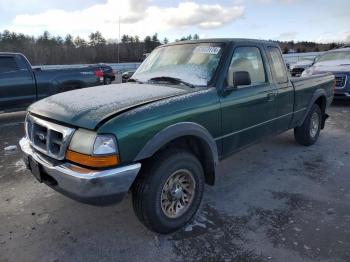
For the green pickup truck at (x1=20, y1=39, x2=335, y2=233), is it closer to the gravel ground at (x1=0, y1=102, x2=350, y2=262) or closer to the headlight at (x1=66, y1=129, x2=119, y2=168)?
the headlight at (x1=66, y1=129, x2=119, y2=168)

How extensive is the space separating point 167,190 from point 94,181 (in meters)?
0.81

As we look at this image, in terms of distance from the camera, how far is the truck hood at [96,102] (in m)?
2.79

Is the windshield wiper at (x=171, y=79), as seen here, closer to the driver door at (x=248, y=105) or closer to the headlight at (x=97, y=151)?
the driver door at (x=248, y=105)

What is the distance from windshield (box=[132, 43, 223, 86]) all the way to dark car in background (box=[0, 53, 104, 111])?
16.2ft

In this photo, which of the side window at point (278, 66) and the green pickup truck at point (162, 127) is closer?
the green pickup truck at point (162, 127)

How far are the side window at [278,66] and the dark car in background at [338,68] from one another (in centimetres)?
572

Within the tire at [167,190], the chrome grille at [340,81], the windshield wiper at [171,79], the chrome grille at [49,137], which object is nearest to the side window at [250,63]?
the windshield wiper at [171,79]

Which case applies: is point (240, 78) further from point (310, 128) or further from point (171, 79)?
point (310, 128)

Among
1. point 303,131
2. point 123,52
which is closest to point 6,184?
point 303,131

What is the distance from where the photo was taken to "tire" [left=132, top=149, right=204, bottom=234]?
2877mm

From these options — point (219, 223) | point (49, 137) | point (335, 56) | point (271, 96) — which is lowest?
point (219, 223)

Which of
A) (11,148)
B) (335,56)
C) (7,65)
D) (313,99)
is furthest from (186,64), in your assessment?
(335,56)

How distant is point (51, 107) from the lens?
3.19 meters

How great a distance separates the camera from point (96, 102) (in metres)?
3.11
